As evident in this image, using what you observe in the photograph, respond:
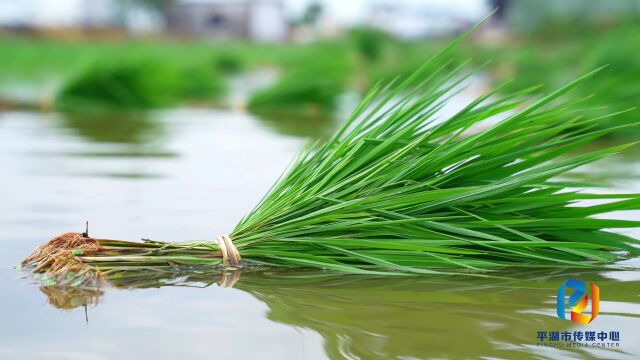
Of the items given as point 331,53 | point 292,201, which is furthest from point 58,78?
point 292,201

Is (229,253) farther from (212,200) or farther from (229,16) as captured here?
(229,16)

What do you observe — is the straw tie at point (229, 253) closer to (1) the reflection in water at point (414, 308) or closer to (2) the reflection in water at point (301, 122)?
(1) the reflection in water at point (414, 308)

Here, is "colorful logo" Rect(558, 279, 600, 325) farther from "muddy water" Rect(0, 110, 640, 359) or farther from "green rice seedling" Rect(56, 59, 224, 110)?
"green rice seedling" Rect(56, 59, 224, 110)

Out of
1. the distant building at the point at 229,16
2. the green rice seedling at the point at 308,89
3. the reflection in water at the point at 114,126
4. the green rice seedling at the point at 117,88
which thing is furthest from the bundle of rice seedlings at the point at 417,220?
the distant building at the point at 229,16

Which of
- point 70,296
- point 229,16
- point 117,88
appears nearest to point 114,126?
point 117,88

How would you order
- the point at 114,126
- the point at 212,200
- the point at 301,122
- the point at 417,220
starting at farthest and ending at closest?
1. the point at 301,122
2. the point at 114,126
3. the point at 212,200
4. the point at 417,220

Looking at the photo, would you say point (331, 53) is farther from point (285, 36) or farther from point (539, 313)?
point (285, 36)
